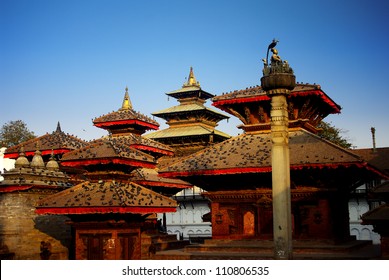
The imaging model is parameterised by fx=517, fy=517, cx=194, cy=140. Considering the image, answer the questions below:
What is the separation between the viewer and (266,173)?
20.5 metres

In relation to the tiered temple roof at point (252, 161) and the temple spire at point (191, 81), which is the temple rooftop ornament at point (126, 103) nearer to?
the tiered temple roof at point (252, 161)

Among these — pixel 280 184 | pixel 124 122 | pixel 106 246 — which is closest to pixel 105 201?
pixel 106 246

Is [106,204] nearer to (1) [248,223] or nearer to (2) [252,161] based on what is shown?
(2) [252,161]

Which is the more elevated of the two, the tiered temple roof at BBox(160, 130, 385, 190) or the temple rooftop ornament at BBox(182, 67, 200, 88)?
the temple rooftop ornament at BBox(182, 67, 200, 88)

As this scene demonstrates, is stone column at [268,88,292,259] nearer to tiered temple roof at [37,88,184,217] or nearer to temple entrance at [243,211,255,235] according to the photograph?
tiered temple roof at [37,88,184,217]

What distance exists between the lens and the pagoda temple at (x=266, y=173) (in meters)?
20.0

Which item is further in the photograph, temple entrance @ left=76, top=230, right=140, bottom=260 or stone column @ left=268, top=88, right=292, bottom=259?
temple entrance @ left=76, top=230, right=140, bottom=260

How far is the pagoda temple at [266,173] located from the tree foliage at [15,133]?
114ft

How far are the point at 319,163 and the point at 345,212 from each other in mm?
5298

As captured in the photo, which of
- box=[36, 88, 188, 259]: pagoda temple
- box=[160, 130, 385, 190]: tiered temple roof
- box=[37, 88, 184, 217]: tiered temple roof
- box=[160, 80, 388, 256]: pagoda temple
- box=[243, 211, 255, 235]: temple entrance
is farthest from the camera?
box=[243, 211, 255, 235]: temple entrance

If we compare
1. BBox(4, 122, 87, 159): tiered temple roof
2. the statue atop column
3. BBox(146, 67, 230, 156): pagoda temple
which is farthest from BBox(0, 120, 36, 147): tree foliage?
the statue atop column

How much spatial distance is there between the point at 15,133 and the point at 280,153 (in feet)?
147

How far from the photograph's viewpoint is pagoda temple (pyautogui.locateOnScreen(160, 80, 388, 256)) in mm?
20031

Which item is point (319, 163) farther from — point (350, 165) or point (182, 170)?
point (182, 170)
